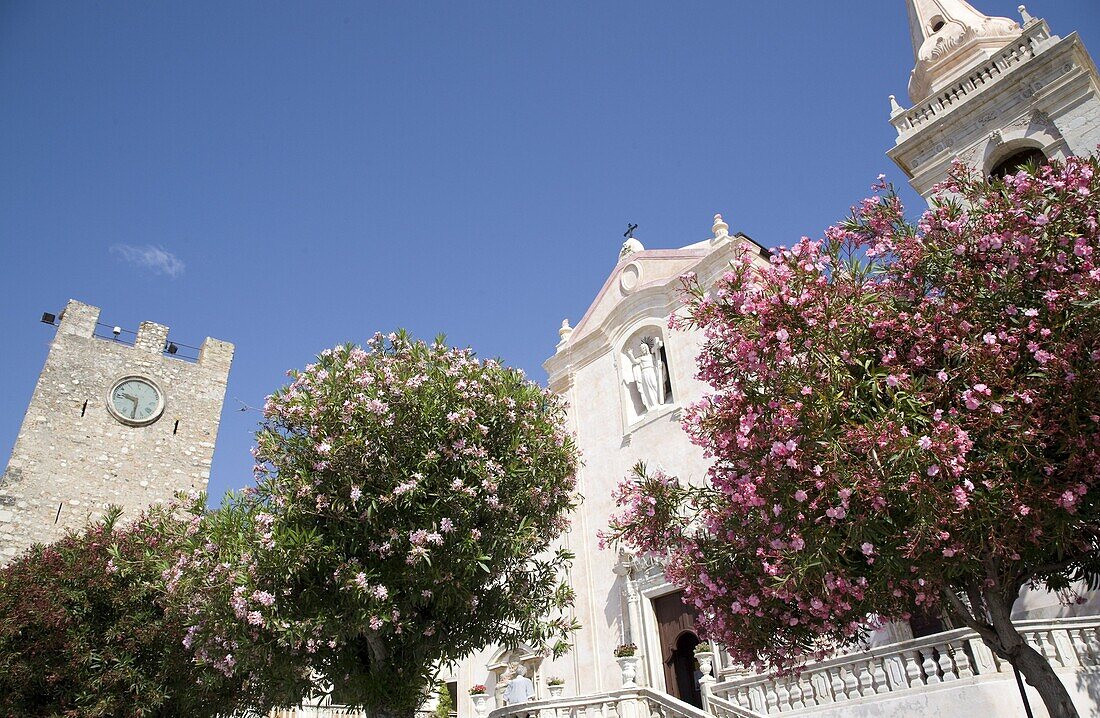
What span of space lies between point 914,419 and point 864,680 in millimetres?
5927

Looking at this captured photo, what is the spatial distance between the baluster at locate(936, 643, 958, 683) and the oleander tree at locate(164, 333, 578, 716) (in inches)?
220

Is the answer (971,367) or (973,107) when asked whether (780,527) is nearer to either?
(971,367)

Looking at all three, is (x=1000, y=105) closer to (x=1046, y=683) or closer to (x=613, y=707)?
(x=1046, y=683)

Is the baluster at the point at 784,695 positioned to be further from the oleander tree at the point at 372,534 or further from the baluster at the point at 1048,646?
the oleander tree at the point at 372,534

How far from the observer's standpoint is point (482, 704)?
14.1 m

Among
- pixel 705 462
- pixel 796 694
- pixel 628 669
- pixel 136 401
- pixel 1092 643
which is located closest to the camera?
pixel 1092 643

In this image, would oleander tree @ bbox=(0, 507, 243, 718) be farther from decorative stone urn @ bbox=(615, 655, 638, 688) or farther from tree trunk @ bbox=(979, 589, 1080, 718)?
tree trunk @ bbox=(979, 589, 1080, 718)

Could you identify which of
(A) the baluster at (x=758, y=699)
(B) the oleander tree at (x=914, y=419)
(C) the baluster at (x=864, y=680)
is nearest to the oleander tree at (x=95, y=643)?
(A) the baluster at (x=758, y=699)

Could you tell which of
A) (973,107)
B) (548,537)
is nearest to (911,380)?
(548,537)

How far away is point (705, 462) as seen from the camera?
16.6 meters

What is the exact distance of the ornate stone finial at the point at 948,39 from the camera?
17.7 metres

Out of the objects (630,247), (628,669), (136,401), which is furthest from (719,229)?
(136,401)

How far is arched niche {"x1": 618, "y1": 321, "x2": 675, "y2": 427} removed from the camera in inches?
738

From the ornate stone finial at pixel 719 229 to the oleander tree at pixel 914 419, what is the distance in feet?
37.0
